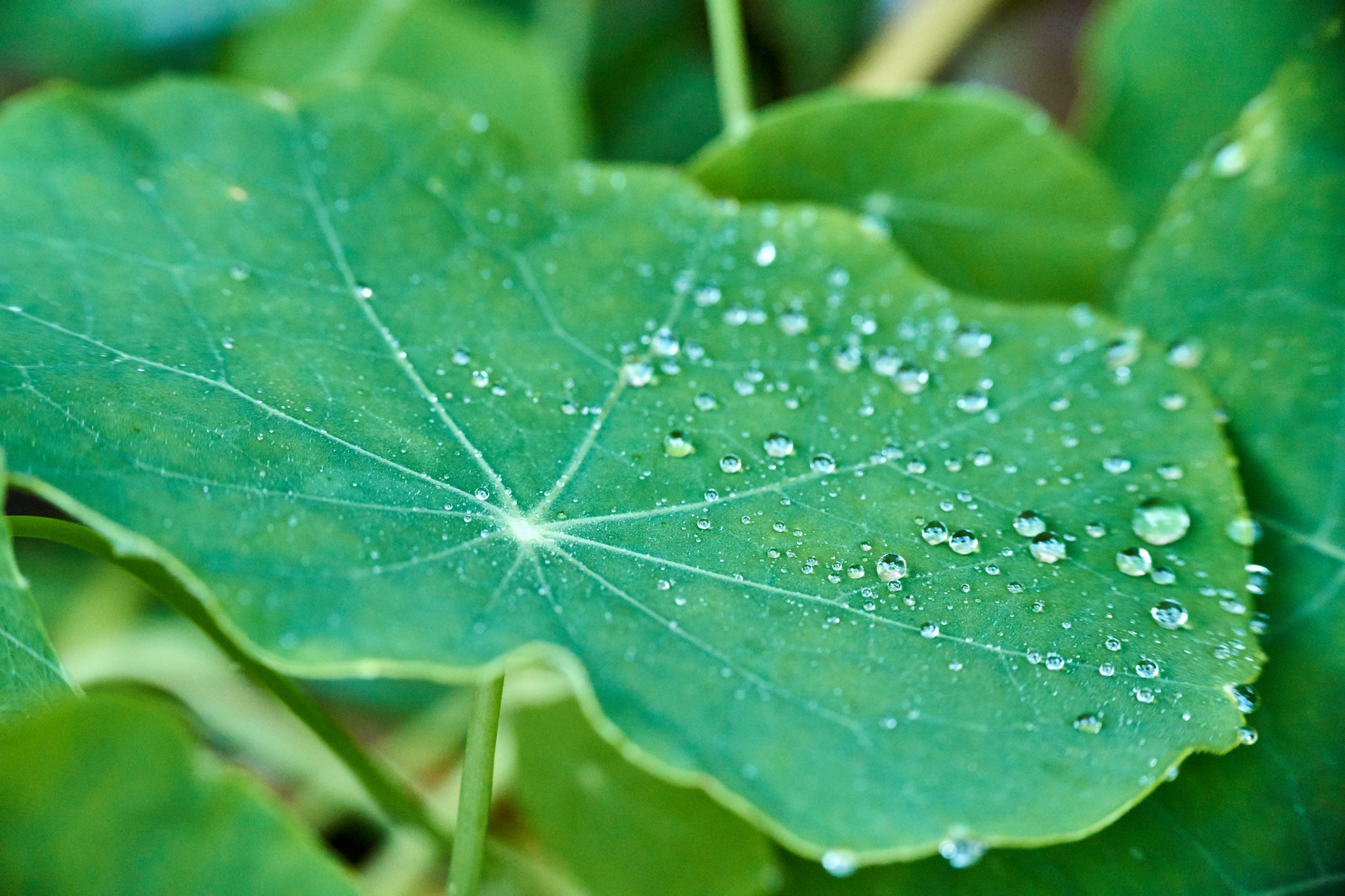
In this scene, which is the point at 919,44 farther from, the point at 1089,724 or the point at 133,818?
the point at 133,818

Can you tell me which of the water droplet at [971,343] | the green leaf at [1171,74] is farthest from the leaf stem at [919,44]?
the water droplet at [971,343]

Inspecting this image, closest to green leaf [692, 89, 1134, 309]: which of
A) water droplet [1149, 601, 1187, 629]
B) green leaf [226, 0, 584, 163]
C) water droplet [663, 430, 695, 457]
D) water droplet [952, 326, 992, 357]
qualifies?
water droplet [952, 326, 992, 357]

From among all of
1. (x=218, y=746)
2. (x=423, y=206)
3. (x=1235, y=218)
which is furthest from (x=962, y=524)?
(x=218, y=746)

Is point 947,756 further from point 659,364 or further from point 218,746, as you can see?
point 218,746

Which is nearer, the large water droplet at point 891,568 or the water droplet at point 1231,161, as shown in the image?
the large water droplet at point 891,568

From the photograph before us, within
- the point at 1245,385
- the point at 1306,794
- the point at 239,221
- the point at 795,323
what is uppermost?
the point at 239,221

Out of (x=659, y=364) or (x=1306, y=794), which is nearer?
(x=1306, y=794)

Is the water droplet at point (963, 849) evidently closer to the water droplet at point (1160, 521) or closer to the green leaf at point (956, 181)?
the water droplet at point (1160, 521)
